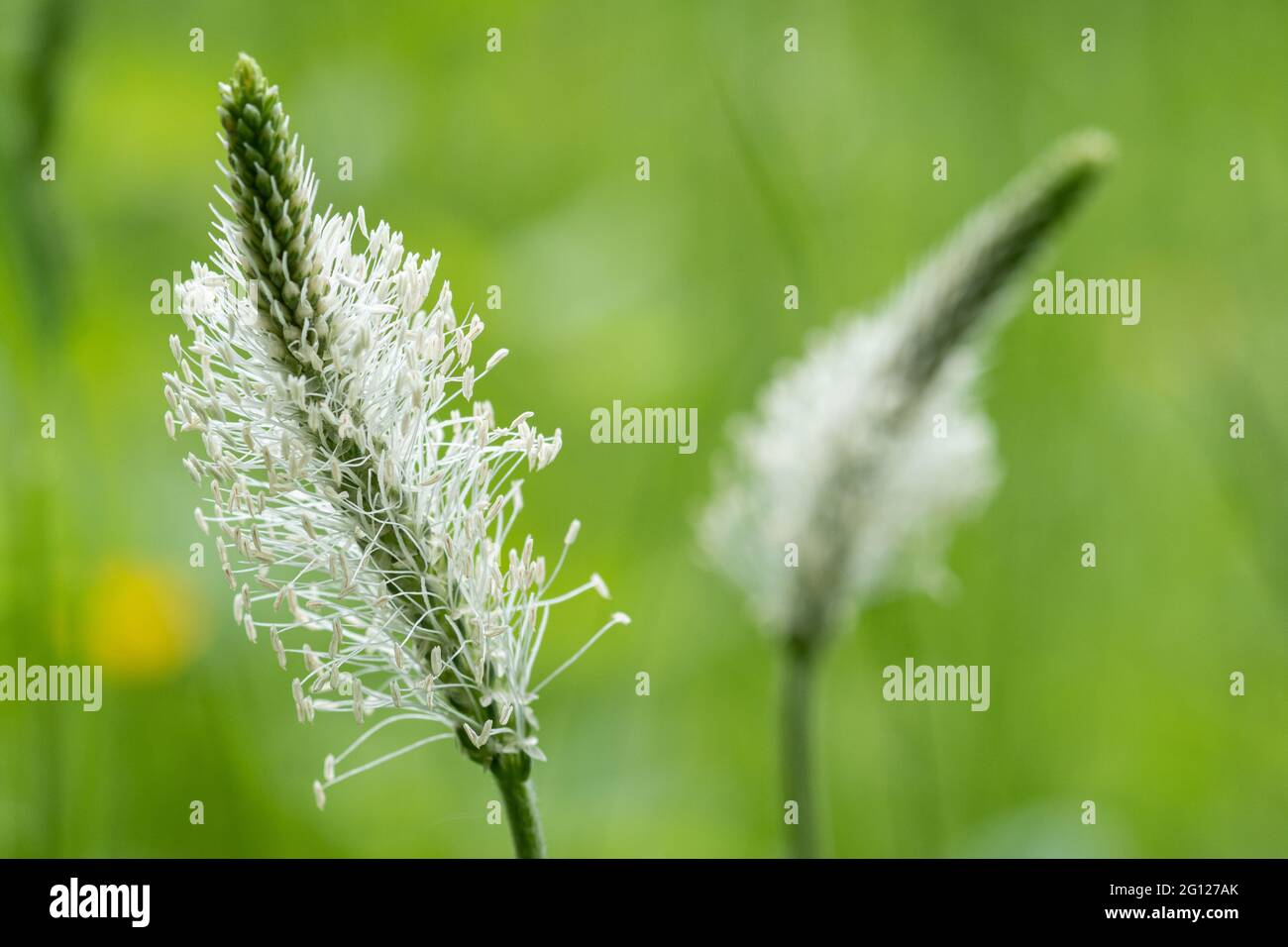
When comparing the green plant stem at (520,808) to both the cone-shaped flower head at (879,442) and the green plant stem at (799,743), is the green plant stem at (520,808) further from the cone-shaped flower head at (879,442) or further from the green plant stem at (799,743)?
the cone-shaped flower head at (879,442)

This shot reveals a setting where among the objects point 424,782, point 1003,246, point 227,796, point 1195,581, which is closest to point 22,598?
point 227,796

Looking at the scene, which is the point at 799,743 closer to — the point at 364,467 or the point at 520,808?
the point at 520,808

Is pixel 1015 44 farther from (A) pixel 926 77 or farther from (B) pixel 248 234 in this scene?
(B) pixel 248 234

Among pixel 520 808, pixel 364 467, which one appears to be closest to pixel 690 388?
pixel 364 467

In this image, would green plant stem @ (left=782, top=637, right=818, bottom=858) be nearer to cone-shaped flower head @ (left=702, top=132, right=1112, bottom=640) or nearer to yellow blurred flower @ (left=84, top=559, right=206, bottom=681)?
cone-shaped flower head @ (left=702, top=132, right=1112, bottom=640)

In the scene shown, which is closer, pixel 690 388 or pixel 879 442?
pixel 879 442

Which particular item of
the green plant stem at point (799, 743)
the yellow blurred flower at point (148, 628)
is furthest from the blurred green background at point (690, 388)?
the green plant stem at point (799, 743)
